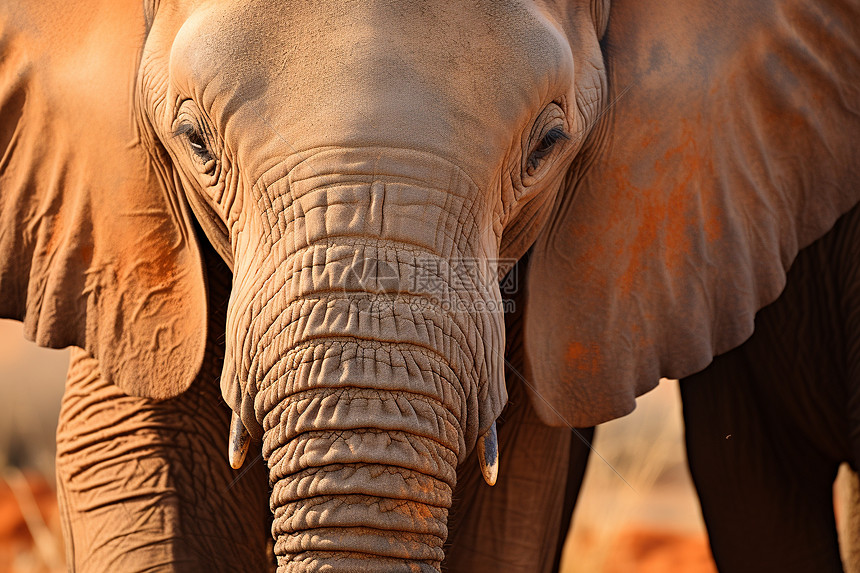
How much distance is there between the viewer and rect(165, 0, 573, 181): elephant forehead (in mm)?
2209

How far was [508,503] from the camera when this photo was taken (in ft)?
10.4

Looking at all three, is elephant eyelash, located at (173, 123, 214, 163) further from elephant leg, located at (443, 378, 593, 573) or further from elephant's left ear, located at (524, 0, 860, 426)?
elephant leg, located at (443, 378, 593, 573)

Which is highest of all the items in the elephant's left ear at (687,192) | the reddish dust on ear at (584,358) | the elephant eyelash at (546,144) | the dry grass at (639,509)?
the elephant eyelash at (546,144)

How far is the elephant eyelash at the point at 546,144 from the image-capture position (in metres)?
2.51

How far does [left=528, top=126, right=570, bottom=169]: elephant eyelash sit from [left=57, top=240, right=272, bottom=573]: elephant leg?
0.70 meters

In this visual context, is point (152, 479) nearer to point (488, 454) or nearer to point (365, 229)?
point (488, 454)

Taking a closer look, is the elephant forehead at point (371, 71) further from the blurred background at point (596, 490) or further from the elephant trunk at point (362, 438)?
the blurred background at point (596, 490)

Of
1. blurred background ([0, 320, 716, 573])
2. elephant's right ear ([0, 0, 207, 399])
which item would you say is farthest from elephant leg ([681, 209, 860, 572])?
elephant's right ear ([0, 0, 207, 399])

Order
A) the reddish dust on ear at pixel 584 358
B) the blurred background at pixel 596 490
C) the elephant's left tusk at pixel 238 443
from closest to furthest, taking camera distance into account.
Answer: the elephant's left tusk at pixel 238 443, the reddish dust on ear at pixel 584 358, the blurred background at pixel 596 490

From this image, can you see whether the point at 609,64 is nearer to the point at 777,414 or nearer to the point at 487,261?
the point at 487,261

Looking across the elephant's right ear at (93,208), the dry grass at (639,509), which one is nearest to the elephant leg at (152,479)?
the elephant's right ear at (93,208)

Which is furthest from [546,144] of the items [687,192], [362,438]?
[362,438]

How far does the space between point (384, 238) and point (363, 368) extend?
0.19 metres

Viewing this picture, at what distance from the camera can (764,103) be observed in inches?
116
